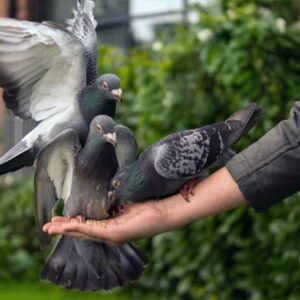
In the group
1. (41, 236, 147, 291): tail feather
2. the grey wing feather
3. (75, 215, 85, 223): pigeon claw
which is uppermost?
the grey wing feather

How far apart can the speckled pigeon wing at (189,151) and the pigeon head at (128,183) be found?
7 centimetres

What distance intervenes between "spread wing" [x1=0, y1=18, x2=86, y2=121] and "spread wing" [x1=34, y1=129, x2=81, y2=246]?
140 mm

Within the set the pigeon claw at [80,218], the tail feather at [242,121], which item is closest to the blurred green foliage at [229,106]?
the tail feather at [242,121]

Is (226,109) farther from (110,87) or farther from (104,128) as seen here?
(104,128)

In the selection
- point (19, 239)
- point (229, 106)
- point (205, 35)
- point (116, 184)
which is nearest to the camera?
point (116, 184)

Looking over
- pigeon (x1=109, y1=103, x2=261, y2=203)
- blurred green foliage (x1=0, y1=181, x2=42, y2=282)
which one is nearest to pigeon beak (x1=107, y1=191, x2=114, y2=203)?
pigeon (x1=109, y1=103, x2=261, y2=203)

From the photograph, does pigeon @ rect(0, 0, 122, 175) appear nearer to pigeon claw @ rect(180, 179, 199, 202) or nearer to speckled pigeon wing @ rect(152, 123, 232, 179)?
speckled pigeon wing @ rect(152, 123, 232, 179)

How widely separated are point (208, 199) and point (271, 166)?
0.26 meters

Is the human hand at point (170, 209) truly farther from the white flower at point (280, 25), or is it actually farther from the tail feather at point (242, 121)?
the white flower at point (280, 25)

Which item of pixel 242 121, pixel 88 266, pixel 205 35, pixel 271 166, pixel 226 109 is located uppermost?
pixel 242 121

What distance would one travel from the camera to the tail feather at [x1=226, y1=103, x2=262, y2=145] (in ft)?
10.7

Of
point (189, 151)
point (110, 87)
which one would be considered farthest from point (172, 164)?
point (110, 87)

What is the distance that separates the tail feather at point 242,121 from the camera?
3.26 m

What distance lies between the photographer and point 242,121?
10.8 feet
